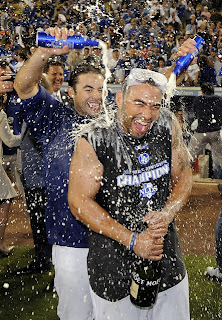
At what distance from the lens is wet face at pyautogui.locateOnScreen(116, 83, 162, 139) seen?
9.00 feet

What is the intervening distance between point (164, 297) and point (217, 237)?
2.68m

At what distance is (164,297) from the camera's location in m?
2.80

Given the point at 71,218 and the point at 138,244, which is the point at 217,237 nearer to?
the point at 71,218

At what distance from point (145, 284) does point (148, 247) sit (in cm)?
19

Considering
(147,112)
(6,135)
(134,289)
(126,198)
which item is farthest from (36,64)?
(6,135)

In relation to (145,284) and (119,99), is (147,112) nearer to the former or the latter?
(119,99)

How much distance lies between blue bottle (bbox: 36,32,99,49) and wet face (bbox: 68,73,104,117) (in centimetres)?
41

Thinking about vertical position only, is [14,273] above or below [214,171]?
above

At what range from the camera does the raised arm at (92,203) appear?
2.59 metres

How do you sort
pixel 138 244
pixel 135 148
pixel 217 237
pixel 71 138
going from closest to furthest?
pixel 138 244, pixel 135 148, pixel 71 138, pixel 217 237

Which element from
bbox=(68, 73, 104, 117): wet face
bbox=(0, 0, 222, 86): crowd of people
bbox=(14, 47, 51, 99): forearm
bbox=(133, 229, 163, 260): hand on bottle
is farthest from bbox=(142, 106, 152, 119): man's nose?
bbox=(0, 0, 222, 86): crowd of people

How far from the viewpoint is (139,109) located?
2748mm

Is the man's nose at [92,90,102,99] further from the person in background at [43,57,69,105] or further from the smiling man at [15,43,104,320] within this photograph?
the person in background at [43,57,69,105]

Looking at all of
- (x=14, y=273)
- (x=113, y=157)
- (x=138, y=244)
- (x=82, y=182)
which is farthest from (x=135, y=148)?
(x=14, y=273)
